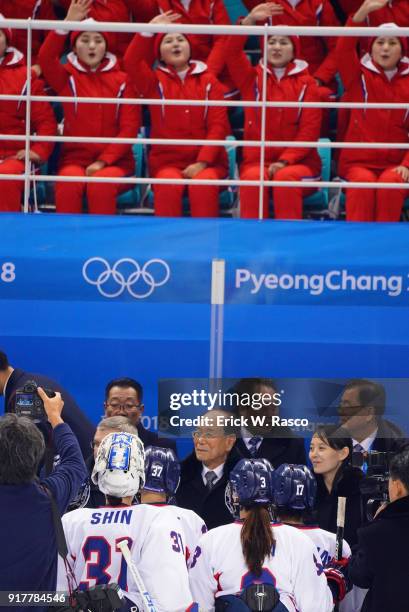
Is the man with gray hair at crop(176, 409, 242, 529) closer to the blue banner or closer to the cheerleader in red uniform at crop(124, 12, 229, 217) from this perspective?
the blue banner

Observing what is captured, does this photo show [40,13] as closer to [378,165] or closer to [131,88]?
[131,88]

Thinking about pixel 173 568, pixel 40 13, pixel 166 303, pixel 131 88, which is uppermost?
pixel 40 13

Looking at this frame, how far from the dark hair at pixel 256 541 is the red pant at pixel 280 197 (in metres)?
3.63

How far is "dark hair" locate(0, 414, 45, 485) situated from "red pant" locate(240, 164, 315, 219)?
4142 millimetres

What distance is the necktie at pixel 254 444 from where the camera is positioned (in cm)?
762

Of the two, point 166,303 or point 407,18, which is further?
point 407,18

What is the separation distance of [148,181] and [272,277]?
1.09 metres

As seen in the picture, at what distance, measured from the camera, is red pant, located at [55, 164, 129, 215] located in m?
9.24

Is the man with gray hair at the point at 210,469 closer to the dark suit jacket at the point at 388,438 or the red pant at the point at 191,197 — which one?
the dark suit jacket at the point at 388,438

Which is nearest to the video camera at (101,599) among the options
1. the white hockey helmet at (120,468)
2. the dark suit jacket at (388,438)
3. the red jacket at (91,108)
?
the white hockey helmet at (120,468)

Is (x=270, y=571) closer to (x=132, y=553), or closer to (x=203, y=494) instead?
(x=132, y=553)

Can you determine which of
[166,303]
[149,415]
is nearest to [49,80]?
[166,303]

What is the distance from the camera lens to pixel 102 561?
217 inches

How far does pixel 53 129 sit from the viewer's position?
981 cm
